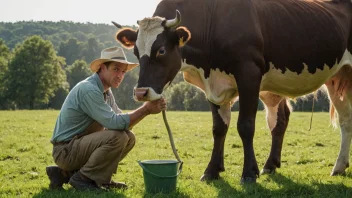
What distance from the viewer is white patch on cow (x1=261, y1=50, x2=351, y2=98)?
26.7 ft

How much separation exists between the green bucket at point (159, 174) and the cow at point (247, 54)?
95 cm

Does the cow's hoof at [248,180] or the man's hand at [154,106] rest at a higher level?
the man's hand at [154,106]

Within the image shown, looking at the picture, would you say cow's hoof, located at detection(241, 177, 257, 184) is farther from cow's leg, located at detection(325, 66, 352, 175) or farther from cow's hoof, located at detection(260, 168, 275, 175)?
cow's leg, located at detection(325, 66, 352, 175)

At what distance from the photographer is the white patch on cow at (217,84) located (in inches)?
304

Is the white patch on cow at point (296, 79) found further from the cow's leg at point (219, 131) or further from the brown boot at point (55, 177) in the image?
the brown boot at point (55, 177)

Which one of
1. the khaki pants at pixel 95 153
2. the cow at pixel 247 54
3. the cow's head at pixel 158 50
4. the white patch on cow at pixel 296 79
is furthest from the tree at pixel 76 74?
the khaki pants at pixel 95 153

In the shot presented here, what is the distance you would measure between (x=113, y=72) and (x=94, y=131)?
922 mm

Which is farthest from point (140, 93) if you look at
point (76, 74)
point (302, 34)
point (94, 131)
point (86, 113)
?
point (76, 74)

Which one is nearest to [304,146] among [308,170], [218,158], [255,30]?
[308,170]

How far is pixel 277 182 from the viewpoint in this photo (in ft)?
24.4

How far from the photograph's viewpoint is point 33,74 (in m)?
65.1

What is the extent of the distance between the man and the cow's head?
0.29 meters

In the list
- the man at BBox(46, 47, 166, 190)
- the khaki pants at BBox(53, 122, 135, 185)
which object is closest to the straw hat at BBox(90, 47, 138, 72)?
the man at BBox(46, 47, 166, 190)

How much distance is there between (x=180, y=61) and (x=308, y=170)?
3.54 meters
